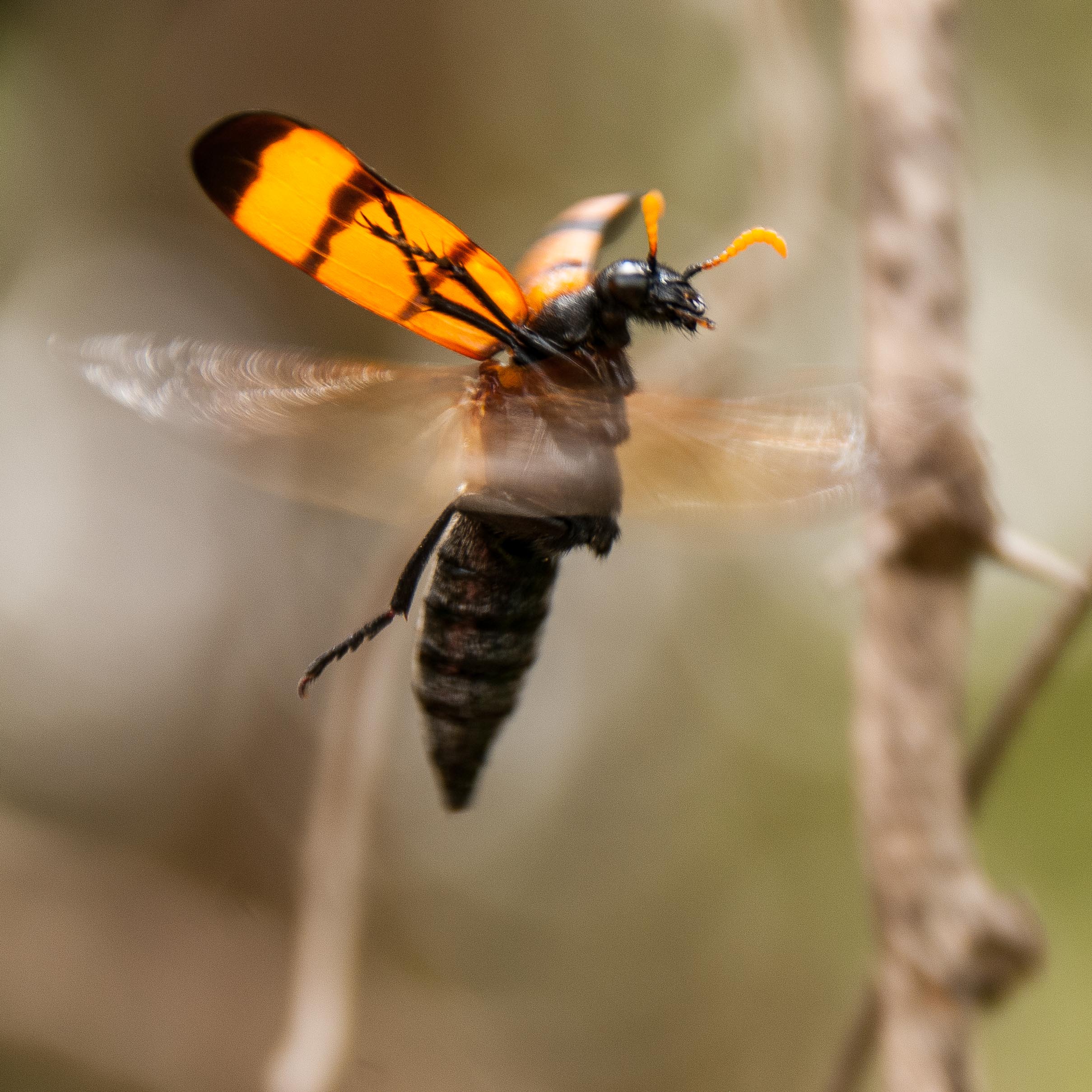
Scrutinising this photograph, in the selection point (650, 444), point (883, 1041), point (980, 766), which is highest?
point (650, 444)

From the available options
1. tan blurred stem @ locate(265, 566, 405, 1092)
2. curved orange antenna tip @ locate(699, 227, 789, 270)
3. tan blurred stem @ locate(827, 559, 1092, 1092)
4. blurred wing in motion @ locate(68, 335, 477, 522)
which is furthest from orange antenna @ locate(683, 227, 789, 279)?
tan blurred stem @ locate(265, 566, 405, 1092)

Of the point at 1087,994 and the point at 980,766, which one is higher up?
the point at 980,766

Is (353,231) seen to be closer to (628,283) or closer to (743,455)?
(628,283)

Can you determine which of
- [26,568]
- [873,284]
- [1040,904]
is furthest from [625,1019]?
[873,284]

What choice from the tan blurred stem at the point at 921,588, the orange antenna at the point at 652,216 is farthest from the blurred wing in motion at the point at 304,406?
the tan blurred stem at the point at 921,588

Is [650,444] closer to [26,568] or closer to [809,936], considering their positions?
[26,568]

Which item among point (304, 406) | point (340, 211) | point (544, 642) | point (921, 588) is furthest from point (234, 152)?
point (544, 642)

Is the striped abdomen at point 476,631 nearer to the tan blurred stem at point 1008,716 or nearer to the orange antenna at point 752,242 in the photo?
the orange antenna at point 752,242
